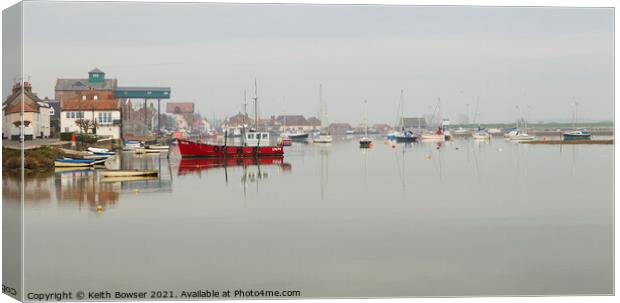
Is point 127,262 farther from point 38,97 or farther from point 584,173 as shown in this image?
point 584,173

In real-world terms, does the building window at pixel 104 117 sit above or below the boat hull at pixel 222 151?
above

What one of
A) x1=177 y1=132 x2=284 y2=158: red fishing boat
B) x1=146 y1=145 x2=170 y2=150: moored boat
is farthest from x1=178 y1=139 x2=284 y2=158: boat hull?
x1=146 y1=145 x2=170 y2=150: moored boat

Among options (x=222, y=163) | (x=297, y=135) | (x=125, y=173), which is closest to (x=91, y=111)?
(x=125, y=173)

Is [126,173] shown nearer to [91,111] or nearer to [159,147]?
[91,111]

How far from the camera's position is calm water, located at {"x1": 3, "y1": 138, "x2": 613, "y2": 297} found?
12.9 meters

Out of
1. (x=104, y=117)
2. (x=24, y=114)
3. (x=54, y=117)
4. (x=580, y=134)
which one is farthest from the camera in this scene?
(x=104, y=117)

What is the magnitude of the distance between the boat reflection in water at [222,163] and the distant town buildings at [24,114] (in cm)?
1767

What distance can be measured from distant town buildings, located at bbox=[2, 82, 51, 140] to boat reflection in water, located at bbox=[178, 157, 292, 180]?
17.7 metres

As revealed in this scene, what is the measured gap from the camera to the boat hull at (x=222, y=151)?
147 ft

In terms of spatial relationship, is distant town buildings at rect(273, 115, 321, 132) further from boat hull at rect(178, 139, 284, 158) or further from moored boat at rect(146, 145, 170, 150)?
moored boat at rect(146, 145, 170, 150)

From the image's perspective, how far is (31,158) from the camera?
16.9 m

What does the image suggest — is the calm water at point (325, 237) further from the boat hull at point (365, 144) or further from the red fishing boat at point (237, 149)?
the boat hull at point (365, 144)

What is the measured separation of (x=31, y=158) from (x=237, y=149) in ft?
98.0

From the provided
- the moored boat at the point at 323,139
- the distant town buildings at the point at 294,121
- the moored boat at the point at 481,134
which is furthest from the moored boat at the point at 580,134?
the moored boat at the point at 481,134
